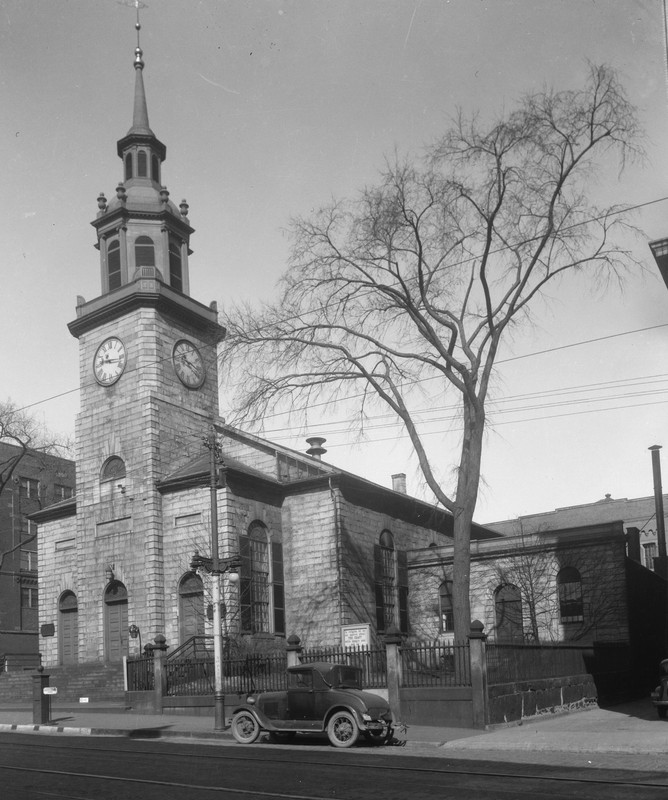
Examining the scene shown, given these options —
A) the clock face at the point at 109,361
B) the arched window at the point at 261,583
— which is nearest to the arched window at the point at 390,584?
the arched window at the point at 261,583

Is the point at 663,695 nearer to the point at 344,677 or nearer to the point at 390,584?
the point at 344,677

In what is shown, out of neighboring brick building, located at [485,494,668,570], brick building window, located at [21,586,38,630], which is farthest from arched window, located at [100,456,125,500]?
neighboring brick building, located at [485,494,668,570]

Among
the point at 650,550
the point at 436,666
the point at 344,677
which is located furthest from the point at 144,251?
the point at 650,550

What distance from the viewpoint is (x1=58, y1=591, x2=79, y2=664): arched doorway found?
37.6 metres

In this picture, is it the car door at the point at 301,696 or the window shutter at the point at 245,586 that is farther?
the window shutter at the point at 245,586

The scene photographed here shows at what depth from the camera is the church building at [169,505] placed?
34.4 meters

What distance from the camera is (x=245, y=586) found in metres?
34.0

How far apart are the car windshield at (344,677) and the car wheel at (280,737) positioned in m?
1.33

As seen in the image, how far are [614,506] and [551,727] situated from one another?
5883cm

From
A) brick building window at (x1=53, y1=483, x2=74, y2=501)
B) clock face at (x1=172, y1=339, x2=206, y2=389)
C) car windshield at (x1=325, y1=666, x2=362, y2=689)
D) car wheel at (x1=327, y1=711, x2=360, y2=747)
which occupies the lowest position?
car wheel at (x1=327, y1=711, x2=360, y2=747)

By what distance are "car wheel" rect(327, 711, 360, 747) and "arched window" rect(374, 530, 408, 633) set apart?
19.8 metres

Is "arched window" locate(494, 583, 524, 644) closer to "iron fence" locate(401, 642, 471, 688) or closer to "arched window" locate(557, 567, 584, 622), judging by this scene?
"arched window" locate(557, 567, 584, 622)

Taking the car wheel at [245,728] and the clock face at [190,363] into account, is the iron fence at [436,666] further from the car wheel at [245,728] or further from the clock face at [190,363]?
the clock face at [190,363]

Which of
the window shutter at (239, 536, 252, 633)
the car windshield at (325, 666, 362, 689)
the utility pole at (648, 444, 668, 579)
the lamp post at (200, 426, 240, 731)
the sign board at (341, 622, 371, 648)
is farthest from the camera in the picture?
the utility pole at (648, 444, 668, 579)
